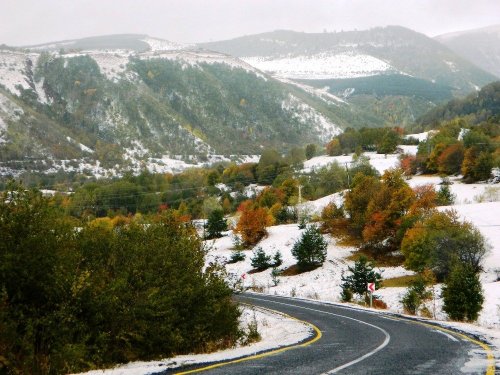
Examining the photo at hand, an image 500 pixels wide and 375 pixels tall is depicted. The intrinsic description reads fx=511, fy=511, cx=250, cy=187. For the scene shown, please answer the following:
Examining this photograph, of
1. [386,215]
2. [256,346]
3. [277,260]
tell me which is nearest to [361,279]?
[386,215]

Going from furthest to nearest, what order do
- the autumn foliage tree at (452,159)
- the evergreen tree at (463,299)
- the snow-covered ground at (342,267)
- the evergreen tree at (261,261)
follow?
the autumn foliage tree at (452,159), the evergreen tree at (261,261), the snow-covered ground at (342,267), the evergreen tree at (463,299)

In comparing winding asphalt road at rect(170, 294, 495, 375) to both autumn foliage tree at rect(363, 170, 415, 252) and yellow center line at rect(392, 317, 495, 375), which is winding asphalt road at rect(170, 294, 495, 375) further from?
autumn foliage tree at rect(363, 170, 415, 252)

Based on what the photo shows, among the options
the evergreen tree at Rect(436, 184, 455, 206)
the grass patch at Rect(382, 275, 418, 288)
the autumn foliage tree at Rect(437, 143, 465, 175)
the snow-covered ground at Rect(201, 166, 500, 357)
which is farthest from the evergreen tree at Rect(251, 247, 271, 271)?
the autumn foliage tree at Rect(437, 143, 465, 175)

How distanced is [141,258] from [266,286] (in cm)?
5213

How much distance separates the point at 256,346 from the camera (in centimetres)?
1633

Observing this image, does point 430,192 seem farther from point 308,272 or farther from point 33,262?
point 33,262

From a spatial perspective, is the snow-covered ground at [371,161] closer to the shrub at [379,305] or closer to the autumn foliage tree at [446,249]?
the autumn foliage tree at [446,249]

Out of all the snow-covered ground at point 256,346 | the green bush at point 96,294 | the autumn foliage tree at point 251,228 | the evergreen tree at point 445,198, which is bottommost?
the autumn foliage tree at point 251,228

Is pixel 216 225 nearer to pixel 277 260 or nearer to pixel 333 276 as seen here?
pixel 277 260

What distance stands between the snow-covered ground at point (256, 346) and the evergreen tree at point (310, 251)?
32808mm

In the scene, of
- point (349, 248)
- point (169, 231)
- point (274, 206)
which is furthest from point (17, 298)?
point (274, 206)

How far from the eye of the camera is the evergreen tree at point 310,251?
228 ft

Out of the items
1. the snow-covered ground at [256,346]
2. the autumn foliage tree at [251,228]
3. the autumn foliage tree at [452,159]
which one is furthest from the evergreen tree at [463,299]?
the autumn foliage tree at [452,159]

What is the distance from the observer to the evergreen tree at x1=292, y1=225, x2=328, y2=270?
69375mm
